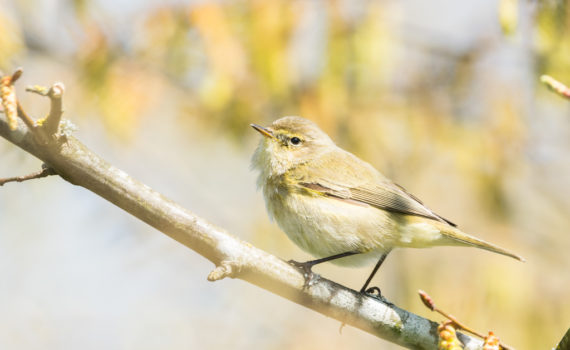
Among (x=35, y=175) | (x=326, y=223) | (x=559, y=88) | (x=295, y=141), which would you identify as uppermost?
(x=559, y=88)

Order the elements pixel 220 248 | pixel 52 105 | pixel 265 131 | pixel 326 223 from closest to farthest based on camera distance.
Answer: pixel 52 105, pixel 220 248, pixel 326 223, pixel 265 131

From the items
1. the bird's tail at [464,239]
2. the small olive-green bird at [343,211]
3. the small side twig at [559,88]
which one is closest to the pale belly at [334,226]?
the small olive-green bird at [343,211]

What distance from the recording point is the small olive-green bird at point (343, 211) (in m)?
3.71

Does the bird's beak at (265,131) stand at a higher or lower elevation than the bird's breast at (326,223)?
higher

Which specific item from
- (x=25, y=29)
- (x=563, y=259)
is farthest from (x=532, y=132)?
(x=25, y=29)

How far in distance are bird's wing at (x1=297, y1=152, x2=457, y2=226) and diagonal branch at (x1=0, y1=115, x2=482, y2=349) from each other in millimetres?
990

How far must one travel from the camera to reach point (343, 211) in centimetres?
384

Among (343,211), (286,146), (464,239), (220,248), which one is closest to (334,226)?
(343,211)

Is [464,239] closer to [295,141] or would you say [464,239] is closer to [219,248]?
[295,141]

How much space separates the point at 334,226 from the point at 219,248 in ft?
4.21

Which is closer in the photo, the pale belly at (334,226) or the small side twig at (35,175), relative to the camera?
the small side twig at (35,175)

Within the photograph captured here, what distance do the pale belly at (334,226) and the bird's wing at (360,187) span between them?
0.09 meters

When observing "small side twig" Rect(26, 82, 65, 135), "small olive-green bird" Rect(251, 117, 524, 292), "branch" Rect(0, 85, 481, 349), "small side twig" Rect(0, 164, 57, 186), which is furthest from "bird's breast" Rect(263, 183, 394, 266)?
"small side twig" Rect(26, 82, 65, 135)

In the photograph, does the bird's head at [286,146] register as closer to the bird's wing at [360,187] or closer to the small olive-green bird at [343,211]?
the small olive-green bird at [343,211]
